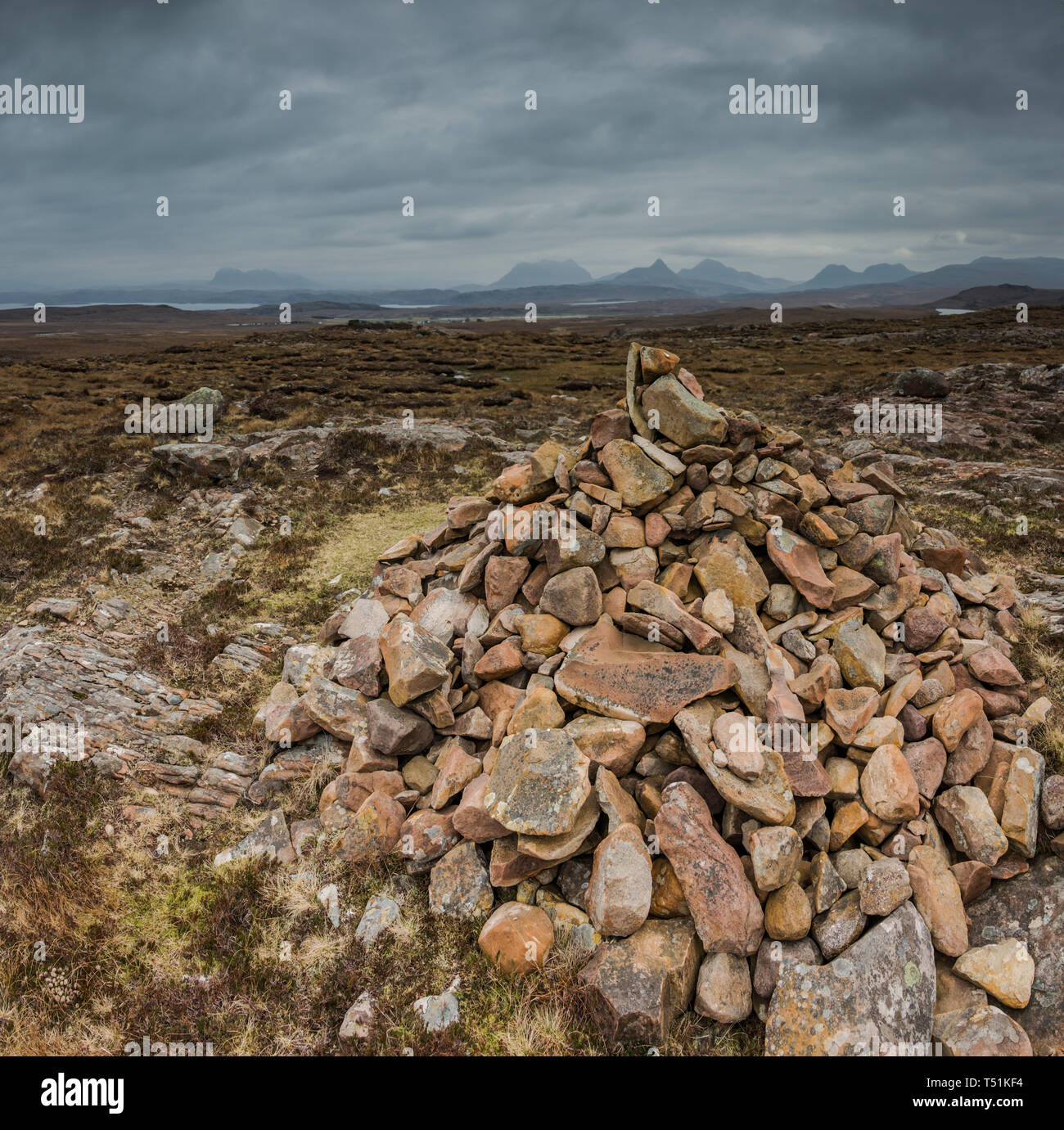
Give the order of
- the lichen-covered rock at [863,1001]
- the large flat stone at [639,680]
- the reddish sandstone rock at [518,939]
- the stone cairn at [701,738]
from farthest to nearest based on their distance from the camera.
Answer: the large flat stone at [639,680]
the reddish sandstone rock at [518,939]
the stone cairn at [701,738]
the lichen-covered rock at [863,1001]

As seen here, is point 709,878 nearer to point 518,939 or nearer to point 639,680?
point 518,939

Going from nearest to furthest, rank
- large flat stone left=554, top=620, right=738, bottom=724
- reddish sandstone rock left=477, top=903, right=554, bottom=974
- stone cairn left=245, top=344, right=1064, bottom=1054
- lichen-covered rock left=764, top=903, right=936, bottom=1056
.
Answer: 1. lichen-covered rock left=764, top=903, right=936, bottom=1056
2. stone cairn left=245, top=344, right=1064, bottom=1054
3. reddish sandstone rock left=477, top=903, right=554, bottom=974
4. large flat stone left=554, top=620, right=738, bottom=724

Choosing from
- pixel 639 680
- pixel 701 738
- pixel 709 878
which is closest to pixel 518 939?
pixel 709 878

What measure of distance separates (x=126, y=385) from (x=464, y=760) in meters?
48.9

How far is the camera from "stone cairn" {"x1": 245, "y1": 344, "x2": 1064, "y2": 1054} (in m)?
5.73

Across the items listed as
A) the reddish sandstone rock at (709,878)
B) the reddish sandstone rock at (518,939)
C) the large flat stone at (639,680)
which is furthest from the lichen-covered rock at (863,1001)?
the large flat stone at (639,680)

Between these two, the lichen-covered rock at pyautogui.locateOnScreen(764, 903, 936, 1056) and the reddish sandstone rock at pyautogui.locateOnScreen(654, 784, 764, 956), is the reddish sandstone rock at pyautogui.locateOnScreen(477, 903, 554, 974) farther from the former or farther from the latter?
the lichen-covered rock at pyautogui.locateOnScreen(764, 903, 936, 1056)

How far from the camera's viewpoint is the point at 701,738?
675 cm

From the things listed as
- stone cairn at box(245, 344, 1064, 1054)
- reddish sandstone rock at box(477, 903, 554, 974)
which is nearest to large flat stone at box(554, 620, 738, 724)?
stone cairn at box(245, 344, 1064, 1054)

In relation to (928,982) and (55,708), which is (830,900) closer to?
(928,982)

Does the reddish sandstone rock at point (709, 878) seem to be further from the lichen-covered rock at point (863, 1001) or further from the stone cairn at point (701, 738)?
the lichen-covered rock at point (863, 1001)

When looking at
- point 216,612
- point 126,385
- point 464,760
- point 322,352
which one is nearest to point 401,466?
point 216,612

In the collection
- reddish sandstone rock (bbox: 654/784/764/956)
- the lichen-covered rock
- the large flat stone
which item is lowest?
the lichen-covered rock

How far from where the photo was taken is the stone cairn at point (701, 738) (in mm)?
5734
